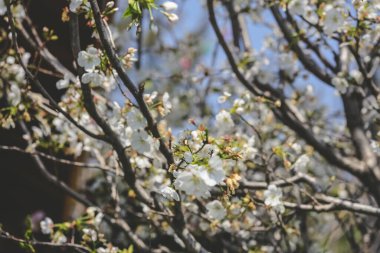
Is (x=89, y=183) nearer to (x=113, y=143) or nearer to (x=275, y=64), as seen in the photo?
(x=275, y=64)

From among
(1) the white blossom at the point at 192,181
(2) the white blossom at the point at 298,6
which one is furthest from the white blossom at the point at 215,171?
(2) the white blossom at the point at 298,6

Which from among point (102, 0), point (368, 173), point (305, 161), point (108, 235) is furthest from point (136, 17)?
point (108, 235)

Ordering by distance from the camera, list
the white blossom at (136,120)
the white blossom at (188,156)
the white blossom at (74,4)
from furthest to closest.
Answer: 1. the white blossom at (136,120)
2. the white blossom at (74,4)
3. the white blossom at (188,156)

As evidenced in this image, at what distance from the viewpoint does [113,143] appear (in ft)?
7.22

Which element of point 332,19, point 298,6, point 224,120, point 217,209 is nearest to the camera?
point 217,209

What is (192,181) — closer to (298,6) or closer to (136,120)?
(136,120)

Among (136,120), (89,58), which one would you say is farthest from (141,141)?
(89,58)

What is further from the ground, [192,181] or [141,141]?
[141,141]

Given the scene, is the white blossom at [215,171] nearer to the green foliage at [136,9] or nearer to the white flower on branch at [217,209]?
the green foliage at [136,9]

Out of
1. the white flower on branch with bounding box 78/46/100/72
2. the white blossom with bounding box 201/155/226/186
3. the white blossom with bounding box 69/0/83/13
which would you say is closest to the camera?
the white blossom with bounding box 201/155/226/186

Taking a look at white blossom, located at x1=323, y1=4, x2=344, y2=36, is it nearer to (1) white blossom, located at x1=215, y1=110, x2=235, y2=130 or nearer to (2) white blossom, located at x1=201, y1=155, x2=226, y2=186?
(1) white blossom, located at x1=215, y1=110, x2=235, y2=130

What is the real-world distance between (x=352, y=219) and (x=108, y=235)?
6.93 ft

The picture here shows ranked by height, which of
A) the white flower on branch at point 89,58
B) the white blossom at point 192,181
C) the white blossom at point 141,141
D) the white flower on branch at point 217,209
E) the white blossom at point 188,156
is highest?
the white flower on branch at point 89,58

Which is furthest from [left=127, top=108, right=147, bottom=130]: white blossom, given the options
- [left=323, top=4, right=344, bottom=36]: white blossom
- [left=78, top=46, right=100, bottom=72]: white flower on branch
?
[left=323, top=4, right=344, bottom=36]: white blossom
